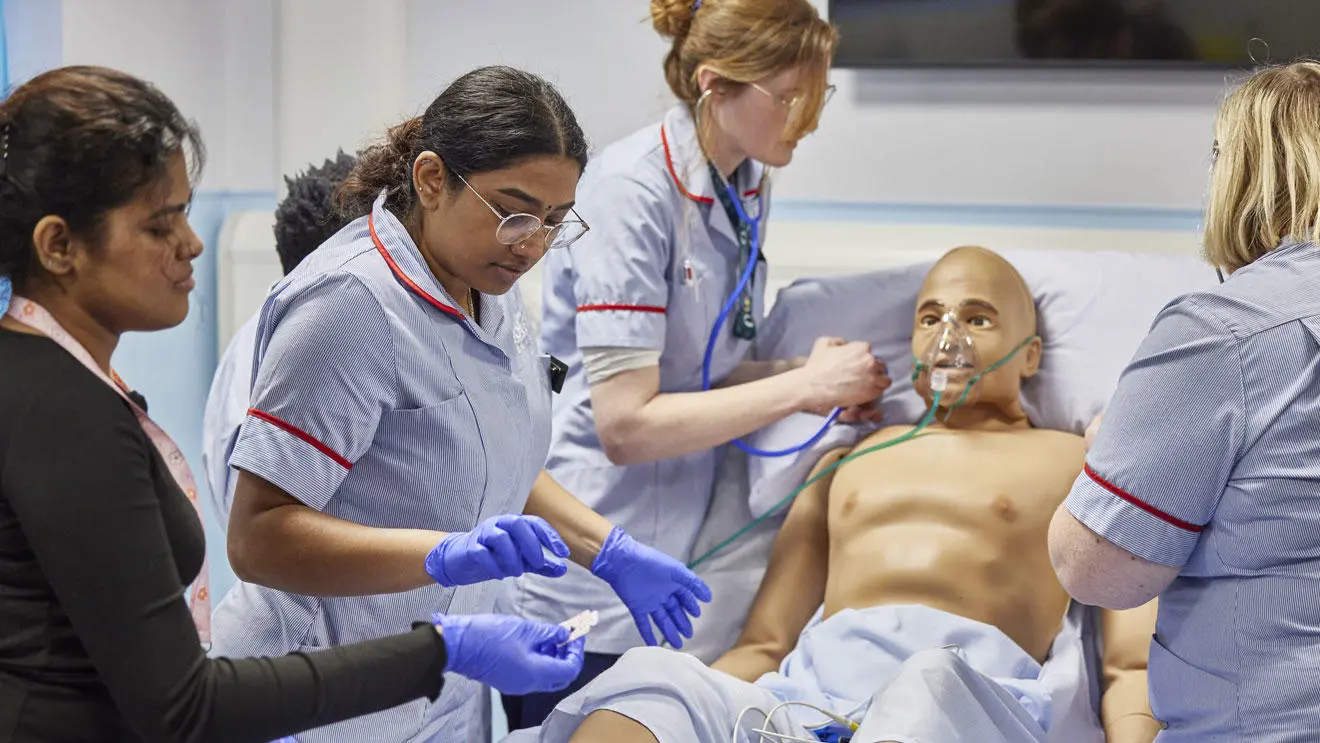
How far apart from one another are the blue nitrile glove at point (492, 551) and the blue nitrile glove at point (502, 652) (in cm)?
5

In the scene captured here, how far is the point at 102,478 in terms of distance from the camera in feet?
3.73

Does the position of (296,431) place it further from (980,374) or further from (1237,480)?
(980,374)

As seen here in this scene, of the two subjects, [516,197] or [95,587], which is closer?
[95,587]

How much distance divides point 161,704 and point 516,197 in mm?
748

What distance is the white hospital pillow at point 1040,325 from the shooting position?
2.65 m

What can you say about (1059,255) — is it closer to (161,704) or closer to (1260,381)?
(1260,381)

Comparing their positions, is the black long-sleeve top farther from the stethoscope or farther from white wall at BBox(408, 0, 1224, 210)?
white wall at BBox(408, 0, 1224, 210)

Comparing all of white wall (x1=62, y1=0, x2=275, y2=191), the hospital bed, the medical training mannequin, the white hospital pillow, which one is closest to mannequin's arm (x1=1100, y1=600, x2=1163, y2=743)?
the medical training mannequin

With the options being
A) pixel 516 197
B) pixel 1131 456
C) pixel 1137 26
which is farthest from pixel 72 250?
pixel 1137 26

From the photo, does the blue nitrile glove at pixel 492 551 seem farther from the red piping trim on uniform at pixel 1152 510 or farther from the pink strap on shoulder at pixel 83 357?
the red piping trim on uniform at pixel 1152 510

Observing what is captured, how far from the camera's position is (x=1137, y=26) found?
2.96 m

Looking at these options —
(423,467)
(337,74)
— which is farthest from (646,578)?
(337,74)

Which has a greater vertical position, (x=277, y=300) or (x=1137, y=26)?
(x=1137, y=26)

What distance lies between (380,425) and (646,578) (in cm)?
49
